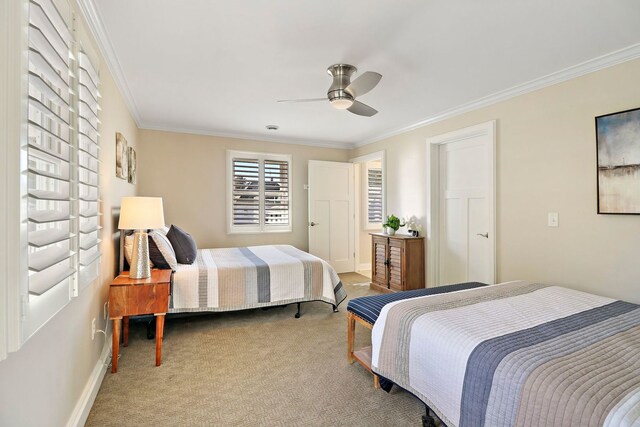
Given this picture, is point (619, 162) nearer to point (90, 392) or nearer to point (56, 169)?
point (56, 169)

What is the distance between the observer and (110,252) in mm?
2682

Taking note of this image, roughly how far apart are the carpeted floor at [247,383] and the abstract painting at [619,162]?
217cm

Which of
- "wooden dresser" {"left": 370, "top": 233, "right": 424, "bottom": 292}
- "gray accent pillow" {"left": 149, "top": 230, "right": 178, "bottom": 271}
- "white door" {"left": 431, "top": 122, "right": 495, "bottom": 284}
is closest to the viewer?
"gray accent pillow" {"left": 149, "top": 230, "right": 178, "bottom": 271}

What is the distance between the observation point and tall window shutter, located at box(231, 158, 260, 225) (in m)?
5.22

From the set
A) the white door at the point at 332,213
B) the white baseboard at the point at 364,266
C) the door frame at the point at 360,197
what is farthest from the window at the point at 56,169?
the white baseboard at the point at 364,266

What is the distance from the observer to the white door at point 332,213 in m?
5.56

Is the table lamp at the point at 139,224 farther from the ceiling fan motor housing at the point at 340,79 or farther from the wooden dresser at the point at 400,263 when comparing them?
the wooden dresser at the point at 400,263

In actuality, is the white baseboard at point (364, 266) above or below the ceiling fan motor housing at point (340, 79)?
below

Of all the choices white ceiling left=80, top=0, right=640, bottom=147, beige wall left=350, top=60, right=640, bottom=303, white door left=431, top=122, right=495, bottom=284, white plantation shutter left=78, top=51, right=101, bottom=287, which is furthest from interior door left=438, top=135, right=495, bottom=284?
white plantation shutter left=78, top=51, right=101, bottom=287

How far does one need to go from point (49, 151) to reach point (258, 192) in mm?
4239

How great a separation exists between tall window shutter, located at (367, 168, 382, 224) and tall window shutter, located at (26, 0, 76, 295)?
5401mm

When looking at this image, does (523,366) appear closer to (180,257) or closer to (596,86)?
(596,86)

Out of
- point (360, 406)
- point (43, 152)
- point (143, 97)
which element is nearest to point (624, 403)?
point (360, 406)

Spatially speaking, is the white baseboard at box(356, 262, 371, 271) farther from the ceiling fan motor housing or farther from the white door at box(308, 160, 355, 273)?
the ceiling fan motor housing
